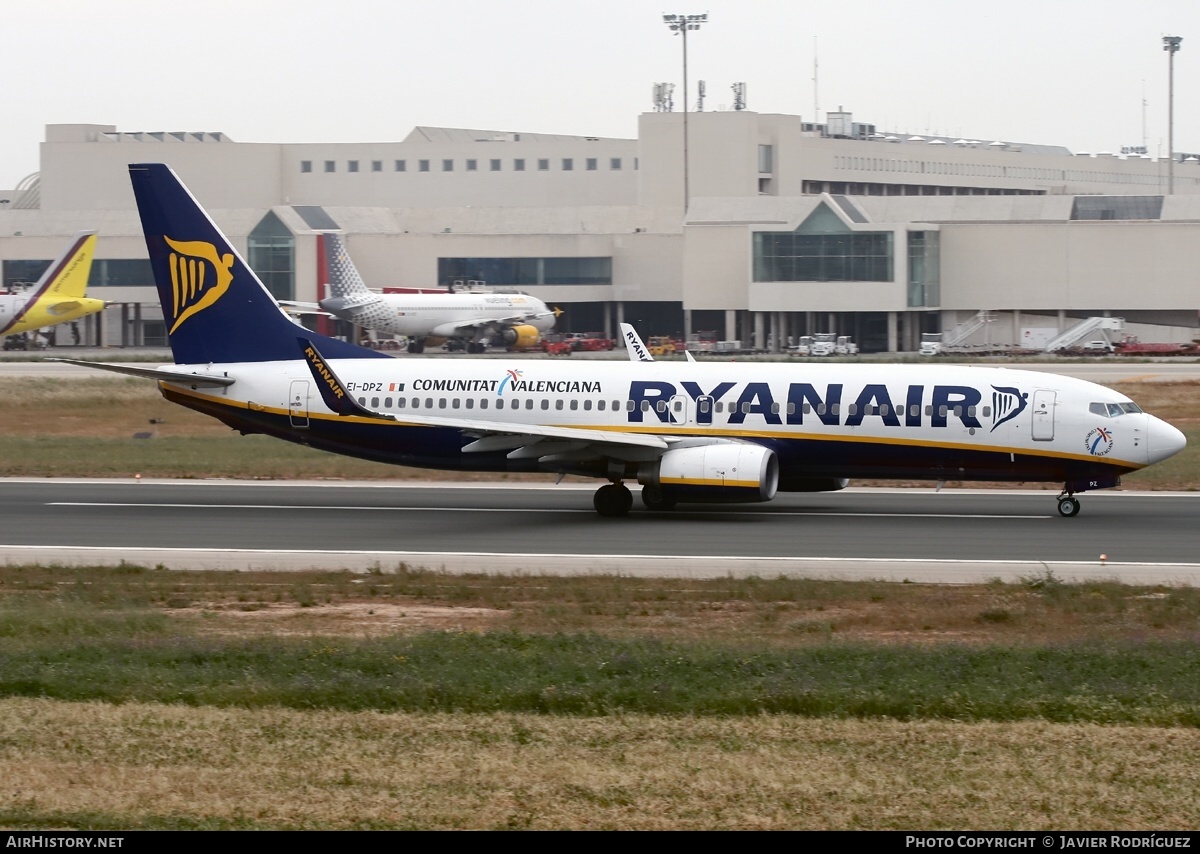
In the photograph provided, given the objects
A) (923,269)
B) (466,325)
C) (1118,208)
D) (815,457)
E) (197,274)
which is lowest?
(815,457)

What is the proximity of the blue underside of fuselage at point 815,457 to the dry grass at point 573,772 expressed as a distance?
60.4ft

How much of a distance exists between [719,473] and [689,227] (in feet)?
295

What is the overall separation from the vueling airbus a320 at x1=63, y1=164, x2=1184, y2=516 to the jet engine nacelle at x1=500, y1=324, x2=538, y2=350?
6989cm

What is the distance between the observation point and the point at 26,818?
36.3 ft

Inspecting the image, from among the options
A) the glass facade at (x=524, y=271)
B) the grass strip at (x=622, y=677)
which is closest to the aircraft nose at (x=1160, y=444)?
the grass strip at (x=622, y=677)

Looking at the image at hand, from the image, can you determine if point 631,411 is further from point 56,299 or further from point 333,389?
point 56,299

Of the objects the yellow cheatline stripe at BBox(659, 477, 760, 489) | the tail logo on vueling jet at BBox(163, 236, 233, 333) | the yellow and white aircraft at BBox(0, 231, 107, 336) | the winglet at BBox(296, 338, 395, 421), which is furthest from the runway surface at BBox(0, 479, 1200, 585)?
the yellow and white aircraft at BBox(0, 231, 107, 336)

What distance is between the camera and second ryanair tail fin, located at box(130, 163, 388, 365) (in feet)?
120

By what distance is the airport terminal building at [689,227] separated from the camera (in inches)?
4456

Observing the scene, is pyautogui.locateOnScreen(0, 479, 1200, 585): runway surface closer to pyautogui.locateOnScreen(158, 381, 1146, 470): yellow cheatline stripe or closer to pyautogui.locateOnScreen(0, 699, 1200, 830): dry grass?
pyautogui.locateOnScreen(158, 381, 1146, 470): yellow cheatline stripe

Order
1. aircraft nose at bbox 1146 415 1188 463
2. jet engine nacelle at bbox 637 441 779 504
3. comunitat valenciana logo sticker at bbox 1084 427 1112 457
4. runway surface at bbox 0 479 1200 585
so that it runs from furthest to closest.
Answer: comunitat valenciana logo sticker at bbox 1084 427 1112 457 < aircraft nose at bbox 1146 415 1188 463 < jet engine nacelle at bbox 637 441 779 504 < runway surface at bbox 0 479 1200 585

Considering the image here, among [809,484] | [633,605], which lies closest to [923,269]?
[809,484]

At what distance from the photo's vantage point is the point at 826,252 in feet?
373
